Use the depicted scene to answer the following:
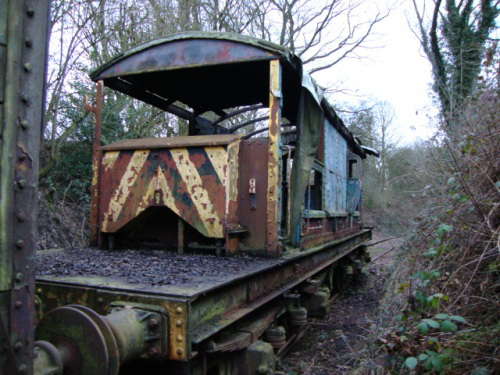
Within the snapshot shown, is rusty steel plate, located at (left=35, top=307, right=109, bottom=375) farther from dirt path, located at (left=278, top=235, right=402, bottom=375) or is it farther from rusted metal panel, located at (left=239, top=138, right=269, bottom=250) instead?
rusted metal panel, located at (left=239, top=138, right=269, bottom=250)

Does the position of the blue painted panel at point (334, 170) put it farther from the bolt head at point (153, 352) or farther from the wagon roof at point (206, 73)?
the bolt head at point (153, 352)

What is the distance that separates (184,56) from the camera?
13.9 ft

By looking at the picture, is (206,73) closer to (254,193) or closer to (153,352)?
(254,193)

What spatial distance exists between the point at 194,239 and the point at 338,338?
2444 mm

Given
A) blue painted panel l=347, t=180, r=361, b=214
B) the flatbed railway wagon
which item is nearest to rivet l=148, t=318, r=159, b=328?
the flatbed railway wagon

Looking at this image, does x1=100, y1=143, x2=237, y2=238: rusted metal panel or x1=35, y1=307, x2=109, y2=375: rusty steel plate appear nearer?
x1=35, y1=307, x2=109, y2=375: rusty steel plate

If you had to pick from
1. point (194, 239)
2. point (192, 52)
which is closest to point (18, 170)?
point (194, 239)

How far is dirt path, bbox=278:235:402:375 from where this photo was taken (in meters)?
4.14

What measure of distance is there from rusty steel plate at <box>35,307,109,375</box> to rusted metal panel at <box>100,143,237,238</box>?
1.96 metres

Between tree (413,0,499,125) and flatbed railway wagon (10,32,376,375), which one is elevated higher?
tree (413,0,499,125)

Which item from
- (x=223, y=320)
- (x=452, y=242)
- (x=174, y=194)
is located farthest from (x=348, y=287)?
(x=223, y=320)

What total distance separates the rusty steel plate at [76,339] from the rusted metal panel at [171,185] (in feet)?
6.42

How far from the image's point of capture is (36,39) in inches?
52.1

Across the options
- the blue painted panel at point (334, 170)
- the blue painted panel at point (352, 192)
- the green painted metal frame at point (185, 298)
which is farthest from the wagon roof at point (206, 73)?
the blue painted panel at point (352, 192)
